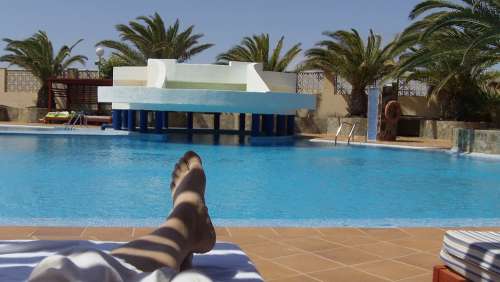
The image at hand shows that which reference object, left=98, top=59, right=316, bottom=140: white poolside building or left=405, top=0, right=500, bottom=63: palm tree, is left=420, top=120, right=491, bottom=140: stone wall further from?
left=405, top=0, right=500, bottom=63: palm tree

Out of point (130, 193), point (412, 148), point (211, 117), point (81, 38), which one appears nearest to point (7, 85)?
point (81, 38)

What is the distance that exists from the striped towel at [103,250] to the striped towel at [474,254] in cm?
95

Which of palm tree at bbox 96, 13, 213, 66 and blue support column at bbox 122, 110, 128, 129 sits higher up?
palm tree at bbox 96, 13, 213, 66

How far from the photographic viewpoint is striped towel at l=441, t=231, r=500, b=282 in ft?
7.64

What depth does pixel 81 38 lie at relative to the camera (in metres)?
28.5

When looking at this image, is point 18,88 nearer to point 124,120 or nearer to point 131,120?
point 124,120

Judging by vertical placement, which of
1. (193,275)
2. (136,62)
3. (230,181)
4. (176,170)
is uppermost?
(136,62)

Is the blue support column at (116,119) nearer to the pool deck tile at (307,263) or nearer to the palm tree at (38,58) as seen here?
the palm tree at (38,58)

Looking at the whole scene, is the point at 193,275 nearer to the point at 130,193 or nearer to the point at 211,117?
the point at 130,193

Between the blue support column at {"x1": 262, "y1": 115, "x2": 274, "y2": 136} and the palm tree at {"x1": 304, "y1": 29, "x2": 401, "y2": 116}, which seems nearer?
the blue support column at {"x1": 262, "y1": 115, "x2": 274, "y2": 136}

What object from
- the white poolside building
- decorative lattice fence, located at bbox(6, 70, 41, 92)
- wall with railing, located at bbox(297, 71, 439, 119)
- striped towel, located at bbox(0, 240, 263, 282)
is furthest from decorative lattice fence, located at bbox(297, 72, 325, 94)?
striped towel, located at bbox(0, 240, 263, 282)

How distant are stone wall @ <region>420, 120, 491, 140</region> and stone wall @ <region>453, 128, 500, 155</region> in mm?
4735

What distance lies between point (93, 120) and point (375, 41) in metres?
12.6

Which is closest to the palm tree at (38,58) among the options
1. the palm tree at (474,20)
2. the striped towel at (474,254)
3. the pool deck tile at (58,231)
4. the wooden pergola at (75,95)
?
the wooden pergola at (75,95)
